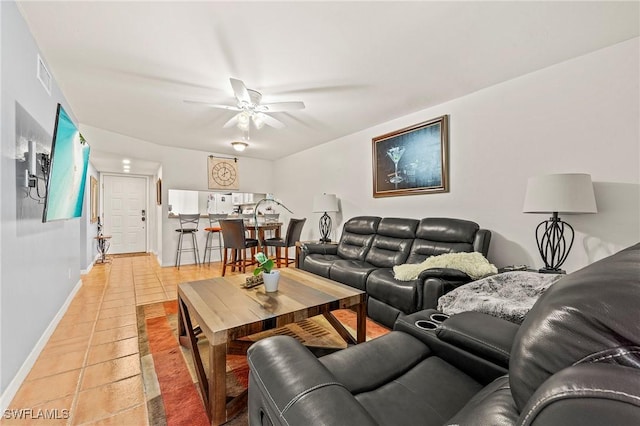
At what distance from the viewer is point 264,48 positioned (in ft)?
7.02

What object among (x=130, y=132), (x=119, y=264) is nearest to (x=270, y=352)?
(x=130, y=132)

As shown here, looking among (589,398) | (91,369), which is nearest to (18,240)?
(91,369)

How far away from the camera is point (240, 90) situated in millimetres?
2377

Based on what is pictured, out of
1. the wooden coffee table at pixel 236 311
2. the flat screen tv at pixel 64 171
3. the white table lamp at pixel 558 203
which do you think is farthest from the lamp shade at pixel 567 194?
the flat screen tv at pixel 64 171

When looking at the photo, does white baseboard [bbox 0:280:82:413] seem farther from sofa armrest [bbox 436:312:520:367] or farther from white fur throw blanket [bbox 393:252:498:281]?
white fur throw blanket [bbox 393:252:498:281]

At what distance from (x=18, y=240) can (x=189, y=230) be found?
364 cm

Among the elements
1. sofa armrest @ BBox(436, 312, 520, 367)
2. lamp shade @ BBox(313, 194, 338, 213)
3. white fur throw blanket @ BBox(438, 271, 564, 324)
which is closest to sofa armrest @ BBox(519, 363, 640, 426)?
sofa armrest @ BBox(436, 312, 520, 367)

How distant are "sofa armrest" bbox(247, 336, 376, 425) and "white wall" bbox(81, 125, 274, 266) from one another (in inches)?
200

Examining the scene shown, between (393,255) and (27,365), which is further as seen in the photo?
(393,255)

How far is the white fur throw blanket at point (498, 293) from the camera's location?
1.70 m

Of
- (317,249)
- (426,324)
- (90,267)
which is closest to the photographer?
(426,324)

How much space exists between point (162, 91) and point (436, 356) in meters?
3.41

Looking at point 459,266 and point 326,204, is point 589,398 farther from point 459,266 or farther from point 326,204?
point 326,204

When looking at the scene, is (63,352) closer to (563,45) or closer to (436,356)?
(436,356)
